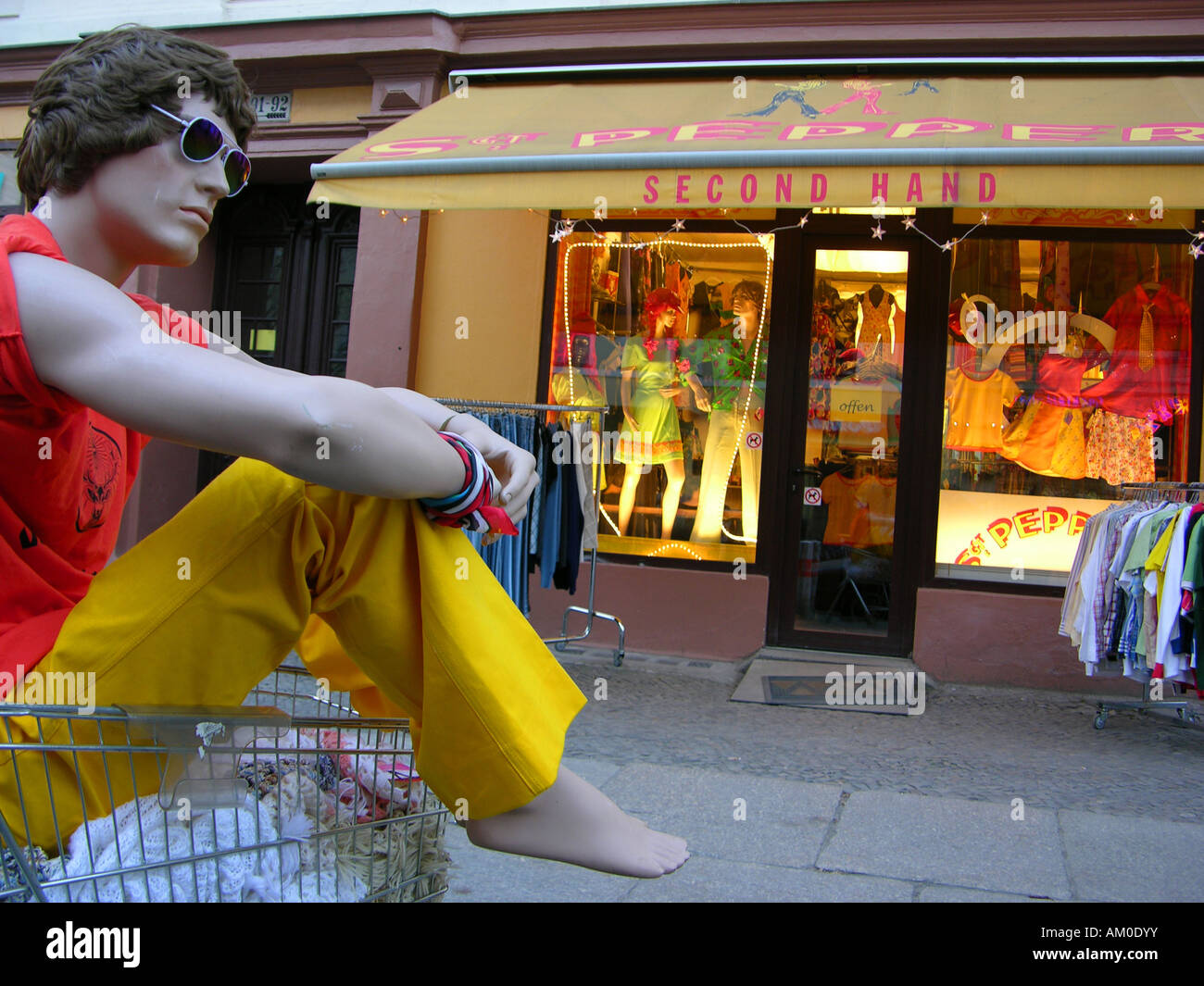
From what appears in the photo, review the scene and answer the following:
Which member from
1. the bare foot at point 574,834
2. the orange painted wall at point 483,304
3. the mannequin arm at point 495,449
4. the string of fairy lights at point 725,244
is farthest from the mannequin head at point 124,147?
the orange painted wall at point 483,304

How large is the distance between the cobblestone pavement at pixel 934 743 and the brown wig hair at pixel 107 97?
331cm

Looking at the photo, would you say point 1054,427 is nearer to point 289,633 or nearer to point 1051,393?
point 1051,393

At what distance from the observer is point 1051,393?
6719mm

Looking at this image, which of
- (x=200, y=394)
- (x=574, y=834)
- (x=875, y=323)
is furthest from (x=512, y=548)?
(x=200, y=394)

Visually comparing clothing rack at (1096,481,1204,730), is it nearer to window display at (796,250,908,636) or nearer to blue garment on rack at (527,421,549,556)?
window display at (796,250,908,636)

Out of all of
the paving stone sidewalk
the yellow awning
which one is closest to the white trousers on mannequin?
the paving stone sidewalk

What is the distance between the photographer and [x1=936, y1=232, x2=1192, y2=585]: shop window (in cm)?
653

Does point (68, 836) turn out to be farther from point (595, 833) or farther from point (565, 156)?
point (565, 156)

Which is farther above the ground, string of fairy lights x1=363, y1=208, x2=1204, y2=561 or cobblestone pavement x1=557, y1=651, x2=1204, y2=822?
string of fairy lights x1=363, y1=208, x2=1204, y2=561

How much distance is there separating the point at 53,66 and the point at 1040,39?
6152mm

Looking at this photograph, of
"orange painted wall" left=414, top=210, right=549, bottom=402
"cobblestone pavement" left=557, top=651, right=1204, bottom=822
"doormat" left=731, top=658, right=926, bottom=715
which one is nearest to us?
"cobblestone pavement" left=557, top=651, right=1204, bottom=822

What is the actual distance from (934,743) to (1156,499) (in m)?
2.07

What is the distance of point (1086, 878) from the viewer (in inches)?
126
